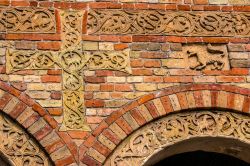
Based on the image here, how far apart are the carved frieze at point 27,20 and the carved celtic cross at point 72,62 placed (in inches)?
5.8

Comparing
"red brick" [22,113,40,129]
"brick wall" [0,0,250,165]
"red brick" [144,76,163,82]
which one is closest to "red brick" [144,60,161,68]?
"brick wall" [0,0,250,165]

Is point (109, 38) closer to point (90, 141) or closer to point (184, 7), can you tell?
point (184, 7)

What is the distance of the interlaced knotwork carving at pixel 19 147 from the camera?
5.81m

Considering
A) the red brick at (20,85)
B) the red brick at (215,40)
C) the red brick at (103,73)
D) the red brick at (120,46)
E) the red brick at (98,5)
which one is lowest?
the red brick at (20,85)

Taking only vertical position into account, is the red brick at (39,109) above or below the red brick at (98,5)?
below

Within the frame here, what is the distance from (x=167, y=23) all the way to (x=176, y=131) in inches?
46.4

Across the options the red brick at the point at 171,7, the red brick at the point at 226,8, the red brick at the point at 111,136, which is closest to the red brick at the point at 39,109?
the red brick at the point at 111,136

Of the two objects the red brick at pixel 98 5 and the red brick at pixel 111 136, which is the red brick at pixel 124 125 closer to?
the red brick at pixel 111 136

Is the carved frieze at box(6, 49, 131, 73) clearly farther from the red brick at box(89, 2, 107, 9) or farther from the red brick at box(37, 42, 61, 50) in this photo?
the red brick at box(89, 2, 107, 9)

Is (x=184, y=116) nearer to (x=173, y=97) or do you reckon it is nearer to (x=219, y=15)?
(x=173, y=97)

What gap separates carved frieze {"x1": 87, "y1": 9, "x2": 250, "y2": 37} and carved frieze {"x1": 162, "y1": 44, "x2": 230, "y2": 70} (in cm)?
16

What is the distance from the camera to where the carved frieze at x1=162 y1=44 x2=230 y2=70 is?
6.38 meters

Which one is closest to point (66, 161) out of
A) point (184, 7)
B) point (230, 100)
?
point (230, 100)

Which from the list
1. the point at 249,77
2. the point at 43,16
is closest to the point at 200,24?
the point at 249,77
